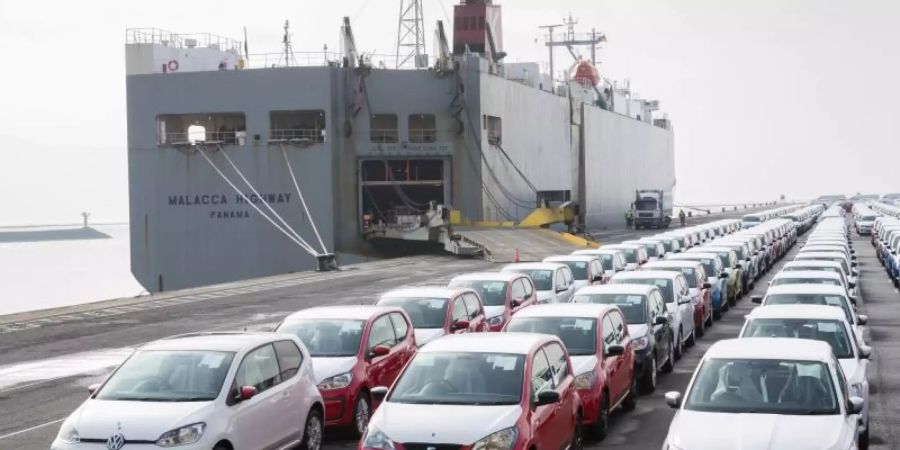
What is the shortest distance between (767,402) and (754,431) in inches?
33.7

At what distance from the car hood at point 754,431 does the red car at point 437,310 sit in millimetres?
7412

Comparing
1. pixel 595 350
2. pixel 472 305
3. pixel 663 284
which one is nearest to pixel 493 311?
pixel 472 305

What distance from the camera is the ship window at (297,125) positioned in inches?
2152

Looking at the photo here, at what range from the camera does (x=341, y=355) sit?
A: 14281mm

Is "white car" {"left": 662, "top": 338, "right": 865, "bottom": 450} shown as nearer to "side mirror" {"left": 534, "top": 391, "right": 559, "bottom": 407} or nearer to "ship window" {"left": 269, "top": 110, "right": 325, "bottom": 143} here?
"side mirror" {"left": 534, "top": 391, "right": 559, "bottom": 407}

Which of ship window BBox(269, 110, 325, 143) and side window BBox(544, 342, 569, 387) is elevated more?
ship window BBox(269, 110, 325, 143)

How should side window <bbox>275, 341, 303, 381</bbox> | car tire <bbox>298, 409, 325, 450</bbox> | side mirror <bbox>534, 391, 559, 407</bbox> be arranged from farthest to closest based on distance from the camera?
car tire <bbox>298, 409, 325, 450</bbox>
side window <bbox>275, 341, 303, 381</bbox>
side mirror <bbox>534, 391, 559, 407</bbox>

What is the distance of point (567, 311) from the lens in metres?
15.6

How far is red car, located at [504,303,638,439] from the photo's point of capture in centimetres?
1374

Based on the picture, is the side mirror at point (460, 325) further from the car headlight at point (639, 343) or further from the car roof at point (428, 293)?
the car headlight at point (639, 343)

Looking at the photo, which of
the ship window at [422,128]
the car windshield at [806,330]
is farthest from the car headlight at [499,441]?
the ship window at [422,128]

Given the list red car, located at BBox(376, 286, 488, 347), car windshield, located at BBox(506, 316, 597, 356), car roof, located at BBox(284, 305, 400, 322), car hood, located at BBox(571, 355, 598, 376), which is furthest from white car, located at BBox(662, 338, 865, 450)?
red car, located at BBox(376, 286, 488, 347)

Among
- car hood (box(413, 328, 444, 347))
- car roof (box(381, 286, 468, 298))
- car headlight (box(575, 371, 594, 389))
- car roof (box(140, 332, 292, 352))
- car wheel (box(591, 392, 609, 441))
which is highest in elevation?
car roof (box(140, 332, 292, 352))

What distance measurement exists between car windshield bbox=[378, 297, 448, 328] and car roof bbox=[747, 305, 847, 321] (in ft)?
15.4
